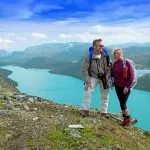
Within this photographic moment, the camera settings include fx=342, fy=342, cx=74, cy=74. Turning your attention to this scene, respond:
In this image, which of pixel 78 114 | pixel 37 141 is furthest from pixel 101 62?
pixel 37 141

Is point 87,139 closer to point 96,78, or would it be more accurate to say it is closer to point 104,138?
point 104,138

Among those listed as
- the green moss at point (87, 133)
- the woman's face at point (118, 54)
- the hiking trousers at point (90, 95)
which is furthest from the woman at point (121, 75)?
the green moss at point (87, 133)

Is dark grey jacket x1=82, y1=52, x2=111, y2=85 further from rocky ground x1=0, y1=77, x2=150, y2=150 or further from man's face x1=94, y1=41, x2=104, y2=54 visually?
rocky ground x1=0, y1=77, x2=150, y2=150

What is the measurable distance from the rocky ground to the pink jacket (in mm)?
1586

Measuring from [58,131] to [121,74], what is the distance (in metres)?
3.23

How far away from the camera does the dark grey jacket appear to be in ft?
40.0

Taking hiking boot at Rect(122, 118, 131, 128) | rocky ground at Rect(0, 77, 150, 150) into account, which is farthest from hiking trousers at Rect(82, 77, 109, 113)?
hiking boot at Rect(122, 118, 131, 128)

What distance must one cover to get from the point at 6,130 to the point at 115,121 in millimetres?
4730

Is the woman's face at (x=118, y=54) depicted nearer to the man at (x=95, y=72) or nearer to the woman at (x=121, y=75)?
the woman at (x=121, y=75)

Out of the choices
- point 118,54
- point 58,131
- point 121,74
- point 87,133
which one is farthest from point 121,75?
point 58,131

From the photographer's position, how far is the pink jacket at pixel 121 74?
39.5ft

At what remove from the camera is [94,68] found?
486 inches

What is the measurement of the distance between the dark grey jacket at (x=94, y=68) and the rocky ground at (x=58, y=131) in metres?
1.58

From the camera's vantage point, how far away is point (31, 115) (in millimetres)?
11883
